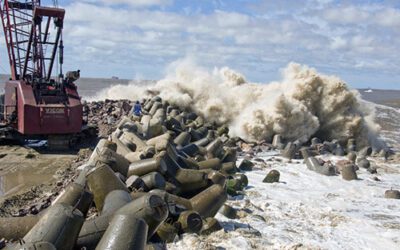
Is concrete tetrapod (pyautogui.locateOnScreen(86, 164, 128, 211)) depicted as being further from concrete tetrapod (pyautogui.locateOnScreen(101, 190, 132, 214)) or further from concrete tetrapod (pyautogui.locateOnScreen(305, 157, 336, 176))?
concrete tetrapod (pyautogui.locateOnScreen(305, 157, 336, 176))

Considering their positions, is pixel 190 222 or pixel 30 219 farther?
pixel 190 222

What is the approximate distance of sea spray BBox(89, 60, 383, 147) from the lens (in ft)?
63.0

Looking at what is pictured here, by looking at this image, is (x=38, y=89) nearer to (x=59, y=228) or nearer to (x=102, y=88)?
(x=59, y=228)

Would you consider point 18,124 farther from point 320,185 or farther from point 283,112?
point 283,112

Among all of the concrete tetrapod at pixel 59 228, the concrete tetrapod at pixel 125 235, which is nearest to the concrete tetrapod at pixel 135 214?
the concrete tetrapod at pixel 59 228

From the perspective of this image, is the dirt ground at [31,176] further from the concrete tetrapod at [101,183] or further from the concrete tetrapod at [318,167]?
the concrete tetrapod at [318,167]

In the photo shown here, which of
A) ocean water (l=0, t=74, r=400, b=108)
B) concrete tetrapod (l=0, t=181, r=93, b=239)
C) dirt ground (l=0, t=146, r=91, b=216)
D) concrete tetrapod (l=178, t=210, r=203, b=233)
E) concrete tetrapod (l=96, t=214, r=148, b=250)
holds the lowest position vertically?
ocean water (l=0, t=74, r=400, b=108)

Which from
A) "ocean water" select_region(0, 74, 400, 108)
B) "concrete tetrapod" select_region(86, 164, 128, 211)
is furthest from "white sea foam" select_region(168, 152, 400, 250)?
"ocean water" select_region(0, 74, 400, 108)

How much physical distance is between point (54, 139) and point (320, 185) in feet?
25.2

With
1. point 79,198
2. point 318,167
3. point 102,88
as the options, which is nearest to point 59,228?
point 79,198

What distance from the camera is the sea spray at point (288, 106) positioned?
19203mm

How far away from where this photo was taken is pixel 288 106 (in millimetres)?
19719

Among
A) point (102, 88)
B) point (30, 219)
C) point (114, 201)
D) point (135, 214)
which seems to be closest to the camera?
point (135, 214)

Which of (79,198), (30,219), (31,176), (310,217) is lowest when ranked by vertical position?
(31,176)
